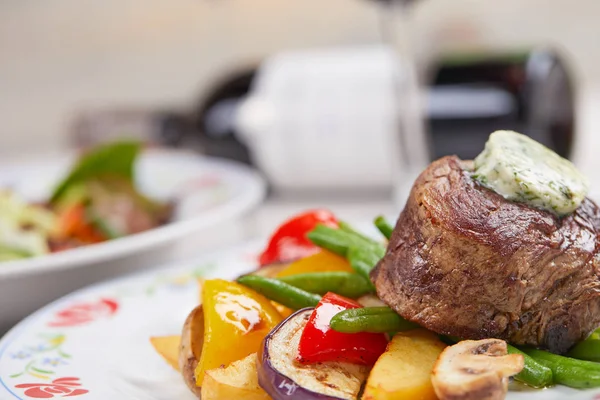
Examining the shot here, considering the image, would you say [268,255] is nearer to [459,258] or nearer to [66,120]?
[459,258]

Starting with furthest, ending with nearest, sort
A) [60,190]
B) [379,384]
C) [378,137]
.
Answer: [378,137] < [60,190] < [379,384]

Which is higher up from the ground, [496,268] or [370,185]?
[496,268]

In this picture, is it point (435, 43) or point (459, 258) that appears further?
point (435, 43)

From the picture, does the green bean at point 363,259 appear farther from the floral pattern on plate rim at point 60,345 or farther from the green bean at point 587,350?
the floral pattern on plate rim at point 60,345

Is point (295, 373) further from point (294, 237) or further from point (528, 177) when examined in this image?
point (294, 237)

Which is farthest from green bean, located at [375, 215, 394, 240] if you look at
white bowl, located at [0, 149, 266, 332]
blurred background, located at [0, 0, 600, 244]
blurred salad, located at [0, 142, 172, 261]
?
blurred salad, located at [0, 142, 172, 261]

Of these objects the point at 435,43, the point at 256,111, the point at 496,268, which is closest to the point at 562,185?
the point at 496,268

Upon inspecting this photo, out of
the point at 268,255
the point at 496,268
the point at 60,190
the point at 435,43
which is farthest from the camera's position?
the point at 435,43
